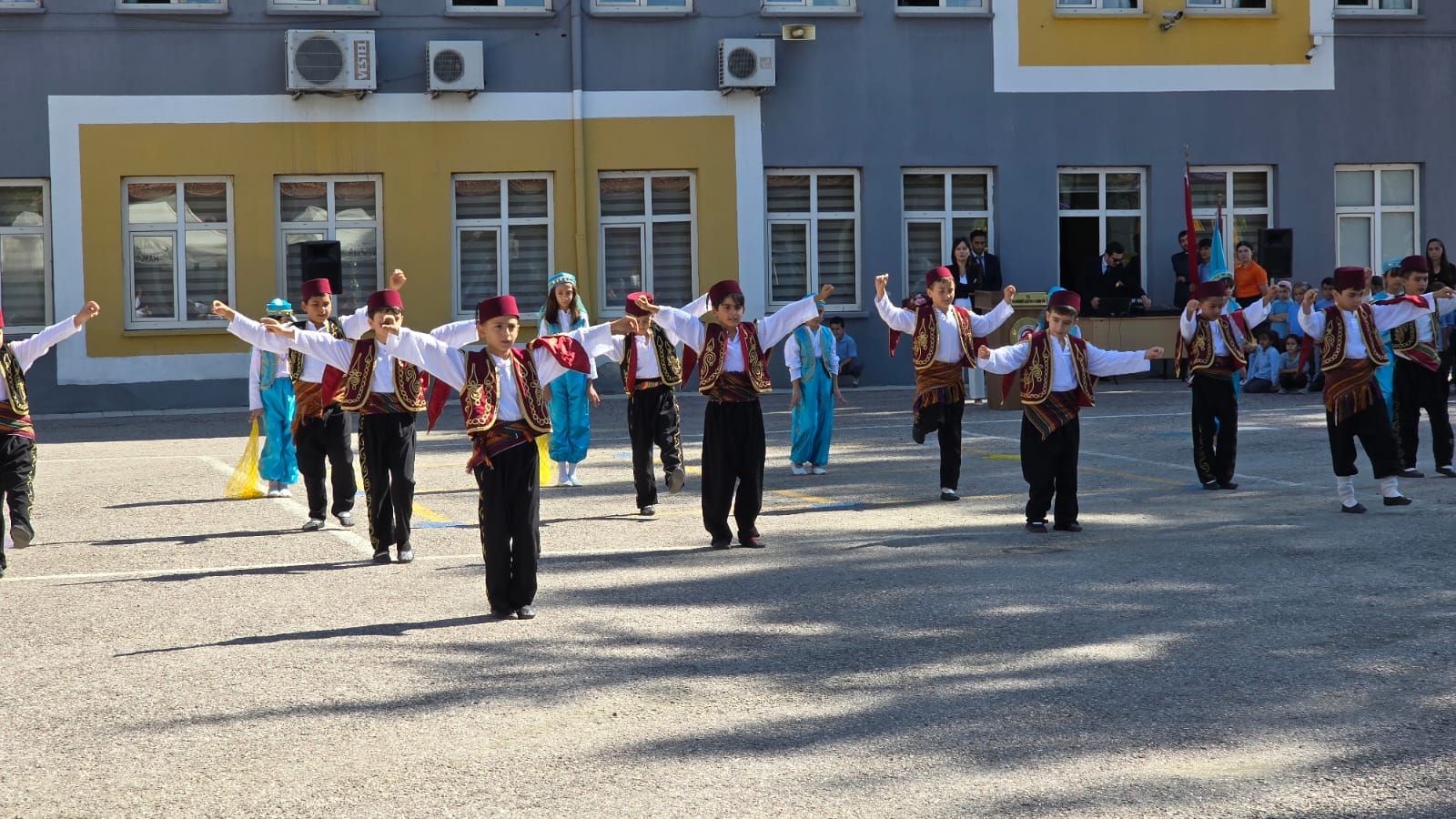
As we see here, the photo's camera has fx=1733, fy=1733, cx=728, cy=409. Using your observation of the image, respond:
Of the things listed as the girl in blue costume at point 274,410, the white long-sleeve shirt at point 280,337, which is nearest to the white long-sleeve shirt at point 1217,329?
the white long-sleeve shirt at point 280,337

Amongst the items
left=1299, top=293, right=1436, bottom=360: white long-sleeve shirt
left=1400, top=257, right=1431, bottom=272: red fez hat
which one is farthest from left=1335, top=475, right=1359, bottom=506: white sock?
left=1400, top=257, right=1431, bottom=272: red fez hat

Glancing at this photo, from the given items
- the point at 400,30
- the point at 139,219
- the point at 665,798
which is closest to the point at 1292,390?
the point at 400,30

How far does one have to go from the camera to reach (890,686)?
7035mm

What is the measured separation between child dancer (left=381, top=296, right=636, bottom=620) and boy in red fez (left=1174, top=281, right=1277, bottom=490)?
6450 mm

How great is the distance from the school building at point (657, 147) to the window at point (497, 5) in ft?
0.13

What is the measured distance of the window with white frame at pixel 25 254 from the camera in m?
25.0

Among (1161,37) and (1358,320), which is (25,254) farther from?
(1358,320)

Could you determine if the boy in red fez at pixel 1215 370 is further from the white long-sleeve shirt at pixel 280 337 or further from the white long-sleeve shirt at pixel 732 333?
the white long-sleeve shirt at pixel 280 337

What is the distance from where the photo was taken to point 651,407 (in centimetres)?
1347

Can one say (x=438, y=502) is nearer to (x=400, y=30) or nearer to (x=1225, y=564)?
(x=1225, y=564)

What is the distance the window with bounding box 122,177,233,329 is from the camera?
2530cm

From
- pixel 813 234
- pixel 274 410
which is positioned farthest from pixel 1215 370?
pixel 813 234

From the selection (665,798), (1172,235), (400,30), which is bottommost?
(665,798)

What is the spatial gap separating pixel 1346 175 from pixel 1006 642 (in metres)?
22.8
